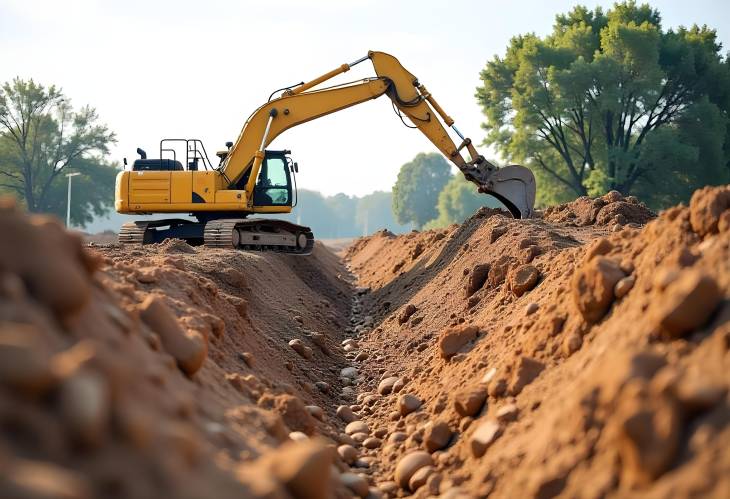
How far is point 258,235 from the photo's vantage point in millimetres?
18938

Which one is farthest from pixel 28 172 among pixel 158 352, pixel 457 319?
pixel 158 352

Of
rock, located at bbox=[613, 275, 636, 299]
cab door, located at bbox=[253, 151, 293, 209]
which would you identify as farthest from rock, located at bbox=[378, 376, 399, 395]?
cab door, located at bbox=[253, 151, 293, 209]

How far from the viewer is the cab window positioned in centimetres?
1933

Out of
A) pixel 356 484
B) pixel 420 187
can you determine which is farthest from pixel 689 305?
pixel 420 187

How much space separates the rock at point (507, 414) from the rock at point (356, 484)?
1084 mm

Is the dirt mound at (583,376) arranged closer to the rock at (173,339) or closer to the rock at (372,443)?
the rock at (372,443)

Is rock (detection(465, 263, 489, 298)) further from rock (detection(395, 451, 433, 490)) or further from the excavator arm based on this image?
the excavator arm

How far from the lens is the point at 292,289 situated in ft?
50.6

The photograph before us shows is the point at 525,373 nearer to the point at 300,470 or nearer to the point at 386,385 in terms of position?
the point at 300,470

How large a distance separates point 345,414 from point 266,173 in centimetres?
1145

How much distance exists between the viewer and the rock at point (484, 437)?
5973mm

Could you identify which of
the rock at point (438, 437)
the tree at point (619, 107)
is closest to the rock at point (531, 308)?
the rock at point (438, 437)

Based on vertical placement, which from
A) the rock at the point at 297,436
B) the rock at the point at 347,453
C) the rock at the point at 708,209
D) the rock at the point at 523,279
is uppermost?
the rock at the point at 708,209

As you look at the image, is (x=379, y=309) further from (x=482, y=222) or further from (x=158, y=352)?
(x=158, y=352)
